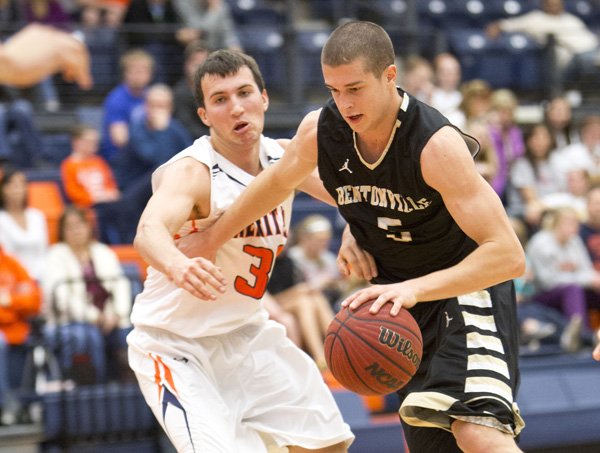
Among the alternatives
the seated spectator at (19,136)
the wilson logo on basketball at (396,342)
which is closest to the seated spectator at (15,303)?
the seated spectator at (19,136)

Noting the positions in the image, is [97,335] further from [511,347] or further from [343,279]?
[511,347]

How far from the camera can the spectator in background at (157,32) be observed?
1063 centimetres

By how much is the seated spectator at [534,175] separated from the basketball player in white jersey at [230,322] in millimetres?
5581

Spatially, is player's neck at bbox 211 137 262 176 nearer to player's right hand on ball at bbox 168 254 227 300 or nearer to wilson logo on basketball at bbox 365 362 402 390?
player's right hand on ball at bbox 168 254 227 300

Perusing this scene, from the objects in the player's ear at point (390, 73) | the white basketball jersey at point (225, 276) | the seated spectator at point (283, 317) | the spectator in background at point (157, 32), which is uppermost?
the spectator in background at point (157, 32)

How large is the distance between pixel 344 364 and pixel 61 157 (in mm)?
6322

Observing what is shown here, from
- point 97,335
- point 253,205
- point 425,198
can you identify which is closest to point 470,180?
point 425,198

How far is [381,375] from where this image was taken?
3.71 meters

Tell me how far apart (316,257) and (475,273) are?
15.2ft

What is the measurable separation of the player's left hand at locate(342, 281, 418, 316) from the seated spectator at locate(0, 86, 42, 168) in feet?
Answer: 18.2

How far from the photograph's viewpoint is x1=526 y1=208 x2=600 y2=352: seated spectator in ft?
28.6

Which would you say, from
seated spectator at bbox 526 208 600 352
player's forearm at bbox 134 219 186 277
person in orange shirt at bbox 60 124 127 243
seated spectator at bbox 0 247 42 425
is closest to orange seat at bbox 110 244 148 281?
person in orange shirt at bbox 60 124 127 243

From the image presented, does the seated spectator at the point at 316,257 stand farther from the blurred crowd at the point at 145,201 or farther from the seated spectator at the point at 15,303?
the seated spectator at the point at 15,303

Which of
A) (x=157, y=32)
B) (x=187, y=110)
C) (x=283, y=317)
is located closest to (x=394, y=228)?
(x=283, y=317)
